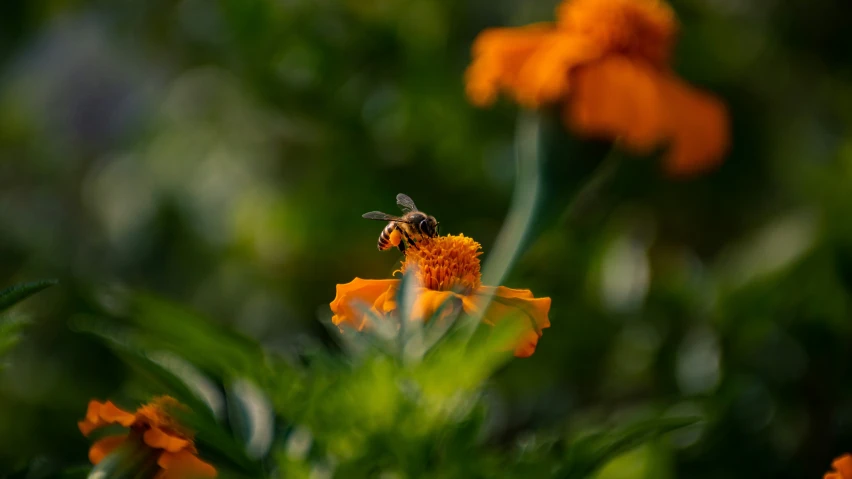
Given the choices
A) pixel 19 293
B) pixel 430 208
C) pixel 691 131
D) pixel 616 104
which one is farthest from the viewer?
pixel 430 208

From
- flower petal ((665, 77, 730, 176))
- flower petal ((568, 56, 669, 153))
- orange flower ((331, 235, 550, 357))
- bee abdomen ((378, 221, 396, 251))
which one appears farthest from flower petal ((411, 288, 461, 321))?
flower petal ((665, 77, 730, 176))

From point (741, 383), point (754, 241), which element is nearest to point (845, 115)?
point (754, 241)

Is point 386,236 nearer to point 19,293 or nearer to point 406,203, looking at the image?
point 406,203

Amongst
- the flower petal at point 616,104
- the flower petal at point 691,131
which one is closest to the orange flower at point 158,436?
the flower petal at point 616,104

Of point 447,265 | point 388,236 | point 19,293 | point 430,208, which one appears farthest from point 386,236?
point 430,208

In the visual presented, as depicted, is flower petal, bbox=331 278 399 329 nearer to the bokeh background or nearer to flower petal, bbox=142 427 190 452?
flower petal, bbox=142 427 190 452

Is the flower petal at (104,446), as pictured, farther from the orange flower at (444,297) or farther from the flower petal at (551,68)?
the flower petal at (551,68)
